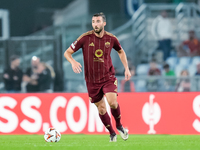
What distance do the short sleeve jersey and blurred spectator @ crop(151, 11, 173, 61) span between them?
8.59m

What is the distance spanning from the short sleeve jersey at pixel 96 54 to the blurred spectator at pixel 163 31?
338 inches

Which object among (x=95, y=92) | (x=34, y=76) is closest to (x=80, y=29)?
(x=34, y=76)

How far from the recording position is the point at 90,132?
1135 centimetres

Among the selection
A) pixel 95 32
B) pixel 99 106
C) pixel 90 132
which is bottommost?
pixel 90 132

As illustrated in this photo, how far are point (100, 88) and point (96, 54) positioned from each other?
1.83ft

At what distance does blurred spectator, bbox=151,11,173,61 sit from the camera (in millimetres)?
16469

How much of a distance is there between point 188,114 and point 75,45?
13.6 feet

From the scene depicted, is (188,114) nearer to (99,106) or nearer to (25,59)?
(99,106)

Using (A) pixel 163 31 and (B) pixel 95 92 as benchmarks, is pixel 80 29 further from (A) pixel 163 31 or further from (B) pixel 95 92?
(B) pixel 95 92

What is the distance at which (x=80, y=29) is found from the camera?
1634cm

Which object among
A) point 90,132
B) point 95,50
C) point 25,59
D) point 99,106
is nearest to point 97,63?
point 95,50

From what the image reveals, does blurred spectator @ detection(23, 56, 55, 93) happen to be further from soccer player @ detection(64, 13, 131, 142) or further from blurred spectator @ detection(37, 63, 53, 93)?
soccer player @ detection(64, 13, 131, 142)

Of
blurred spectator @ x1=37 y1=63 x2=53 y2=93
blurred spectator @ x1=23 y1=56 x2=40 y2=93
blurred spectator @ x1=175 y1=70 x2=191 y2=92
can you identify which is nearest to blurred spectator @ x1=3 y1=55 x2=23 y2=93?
blurred spectator @ x1=23 y1=56 x2=40 y2=93

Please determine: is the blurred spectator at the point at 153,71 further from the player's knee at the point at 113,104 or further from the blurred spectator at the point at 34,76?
the player's knee at the point at 113,104
